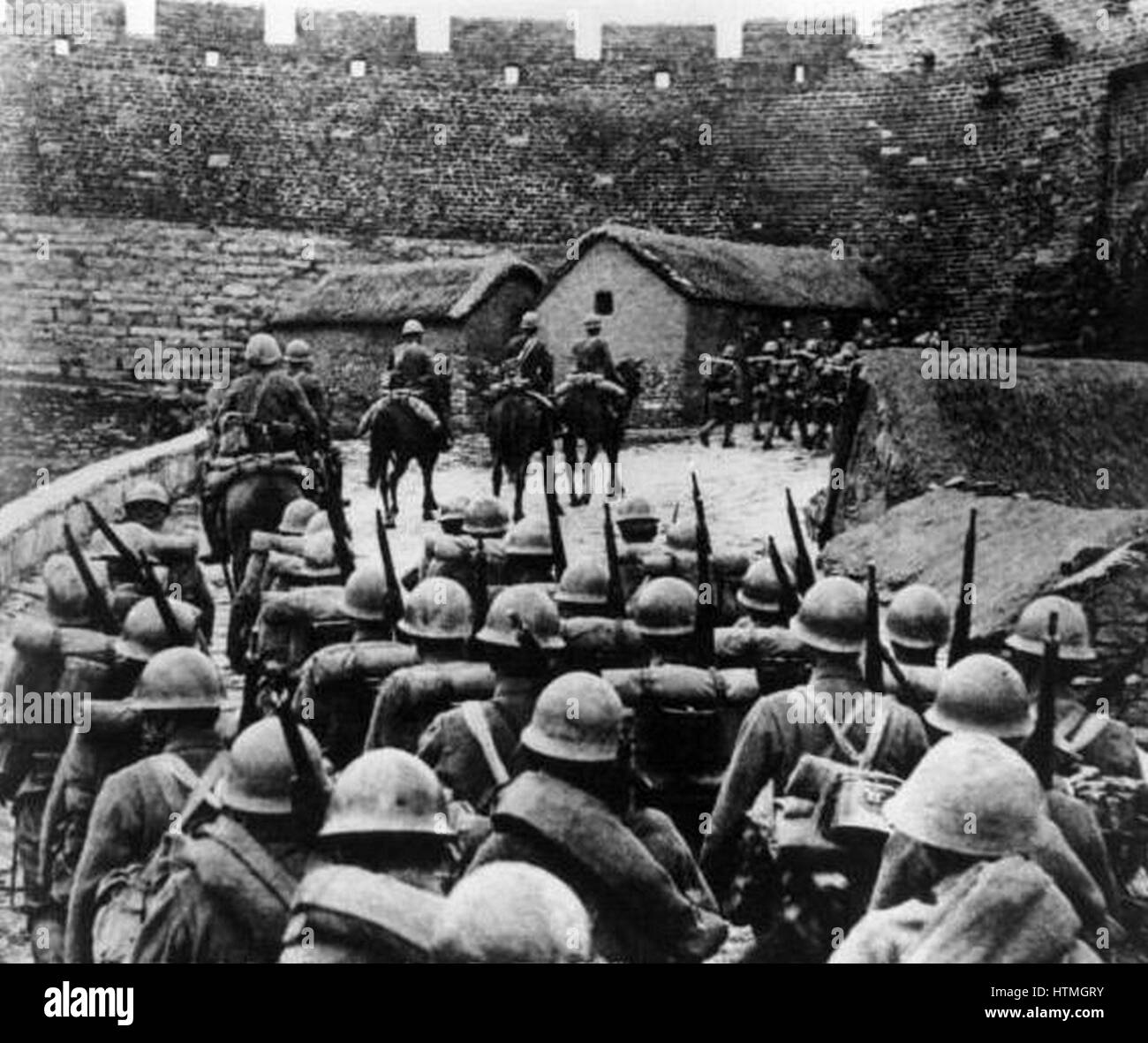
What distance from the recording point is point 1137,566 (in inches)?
323

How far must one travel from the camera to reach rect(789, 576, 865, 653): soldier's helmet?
543 centimetres

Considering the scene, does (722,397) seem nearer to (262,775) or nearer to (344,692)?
(344,692)

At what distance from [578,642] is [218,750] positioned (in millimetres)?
1789

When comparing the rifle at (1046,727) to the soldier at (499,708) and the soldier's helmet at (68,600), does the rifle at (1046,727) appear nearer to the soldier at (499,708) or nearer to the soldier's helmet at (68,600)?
the soldier at (499,708)

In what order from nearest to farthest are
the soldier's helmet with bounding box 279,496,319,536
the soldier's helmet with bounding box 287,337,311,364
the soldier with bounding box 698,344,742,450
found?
1. the soldier's helmet with bounding box 279,496,319,536
2. the soldier's helmet with bounding box 287,337,311,364
3. the soldier with bounding box 698,344,742,450

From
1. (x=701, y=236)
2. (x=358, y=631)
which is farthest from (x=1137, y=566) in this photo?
(x=701, y=236)

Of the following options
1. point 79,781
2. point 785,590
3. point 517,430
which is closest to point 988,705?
point 785,590

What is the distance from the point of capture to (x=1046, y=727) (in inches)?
179

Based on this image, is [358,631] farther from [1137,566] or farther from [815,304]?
[815,304]

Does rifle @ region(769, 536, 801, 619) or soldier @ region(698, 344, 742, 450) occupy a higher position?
rifle @ region(769, 536, 801, 619)

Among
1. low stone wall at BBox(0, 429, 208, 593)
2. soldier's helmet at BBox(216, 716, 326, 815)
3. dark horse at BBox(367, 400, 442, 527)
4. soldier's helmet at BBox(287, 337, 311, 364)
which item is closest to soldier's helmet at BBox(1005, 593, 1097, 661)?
soldier's helmet at BBox(216, 716, 326, 815)

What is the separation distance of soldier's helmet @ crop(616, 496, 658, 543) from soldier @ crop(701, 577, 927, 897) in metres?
3.52

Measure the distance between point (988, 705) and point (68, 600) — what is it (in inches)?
138

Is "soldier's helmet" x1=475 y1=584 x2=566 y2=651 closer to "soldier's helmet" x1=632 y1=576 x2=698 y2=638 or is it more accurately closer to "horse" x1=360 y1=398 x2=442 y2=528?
"soldier's helmet" x1=632 y1=576 x2=698 y2=638
